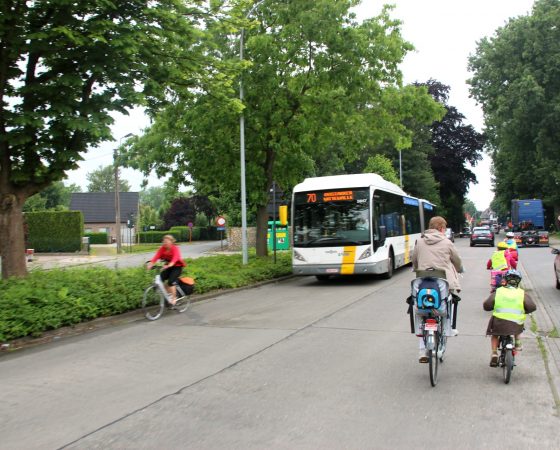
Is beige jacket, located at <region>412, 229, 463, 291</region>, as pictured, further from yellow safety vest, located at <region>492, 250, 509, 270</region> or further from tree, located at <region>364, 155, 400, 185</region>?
tree, located at <region>364, 155, 400, 185</region>

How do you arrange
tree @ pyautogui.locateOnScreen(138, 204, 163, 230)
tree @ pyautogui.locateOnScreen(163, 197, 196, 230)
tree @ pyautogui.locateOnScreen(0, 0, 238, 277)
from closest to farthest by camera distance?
tree @ pyautogui.locateOnScreen(0, 0, 238, 277), tree @ pyautogui.locateOnScreen(163, 197, 196, 230), tree @ pyautogui.locateOnScreen(138, 204, 163, 230)

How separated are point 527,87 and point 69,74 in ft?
127

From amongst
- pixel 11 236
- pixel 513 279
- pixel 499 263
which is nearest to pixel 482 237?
pixel 499 263

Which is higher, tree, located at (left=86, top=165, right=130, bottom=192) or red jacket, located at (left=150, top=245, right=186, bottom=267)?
tree, located at (left=86, top=165, right=130, bottom=192)

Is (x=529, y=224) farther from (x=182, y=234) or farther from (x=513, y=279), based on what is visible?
(x=182, y=234)

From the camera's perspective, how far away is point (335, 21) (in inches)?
656

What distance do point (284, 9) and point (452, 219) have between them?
59020 millimetres

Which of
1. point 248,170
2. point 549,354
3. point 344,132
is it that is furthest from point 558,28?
point 549,354

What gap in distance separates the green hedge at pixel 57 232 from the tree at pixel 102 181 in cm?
8567

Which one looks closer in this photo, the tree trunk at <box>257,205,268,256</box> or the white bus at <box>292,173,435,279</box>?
the white bus at <box>292,173,435,279</box>

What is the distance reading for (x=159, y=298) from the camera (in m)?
11.2

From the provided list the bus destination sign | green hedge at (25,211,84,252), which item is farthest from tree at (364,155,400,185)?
the bus destination sign

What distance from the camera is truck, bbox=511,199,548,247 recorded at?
37.0 m

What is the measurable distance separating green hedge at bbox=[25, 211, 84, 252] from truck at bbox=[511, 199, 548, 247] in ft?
106
